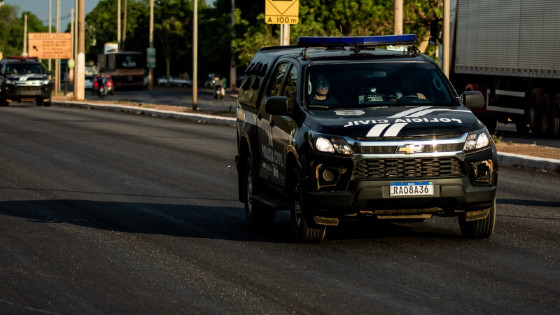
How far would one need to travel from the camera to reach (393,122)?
35.7 feet

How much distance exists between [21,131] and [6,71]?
22.2 m

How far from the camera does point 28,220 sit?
43.6 ft

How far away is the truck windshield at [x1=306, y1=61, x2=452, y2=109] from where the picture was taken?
38.9 ft

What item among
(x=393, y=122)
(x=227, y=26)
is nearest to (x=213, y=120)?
(x=393, y=122)

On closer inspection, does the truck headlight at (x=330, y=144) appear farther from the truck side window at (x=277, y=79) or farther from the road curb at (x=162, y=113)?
the road curb at (x=162, y=113)

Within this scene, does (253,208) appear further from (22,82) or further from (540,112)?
(22,82)

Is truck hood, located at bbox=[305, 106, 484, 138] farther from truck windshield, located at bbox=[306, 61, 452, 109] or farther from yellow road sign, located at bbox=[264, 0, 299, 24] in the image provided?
yellow road sign, located at bbox=[264, 0, 299, 24]

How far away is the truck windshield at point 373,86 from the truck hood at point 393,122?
1.22ft

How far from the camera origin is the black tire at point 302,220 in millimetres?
11055

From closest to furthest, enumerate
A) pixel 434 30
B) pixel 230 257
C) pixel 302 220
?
pixel 230 257 → pixel 302 220 → pixel 434 30

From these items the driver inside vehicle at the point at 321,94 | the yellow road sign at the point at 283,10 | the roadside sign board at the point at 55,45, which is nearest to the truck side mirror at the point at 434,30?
the yellow road sign at the point at 283,10

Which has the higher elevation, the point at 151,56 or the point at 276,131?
the point at 276,131

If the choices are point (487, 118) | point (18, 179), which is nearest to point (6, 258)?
point (18, 179)

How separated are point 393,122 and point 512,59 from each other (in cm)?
2266
